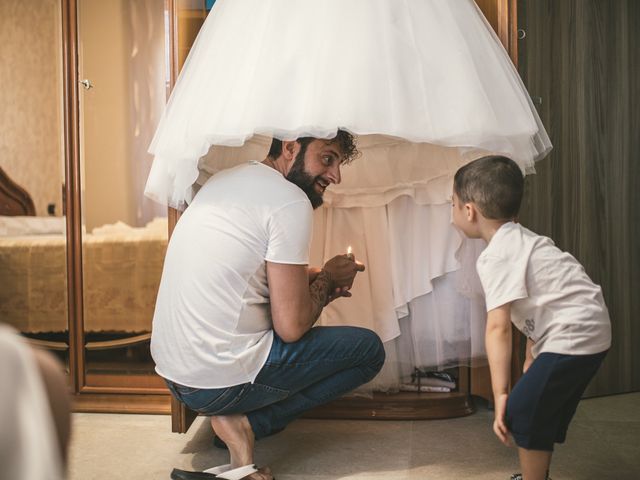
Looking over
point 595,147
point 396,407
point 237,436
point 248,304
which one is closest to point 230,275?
point 248,304

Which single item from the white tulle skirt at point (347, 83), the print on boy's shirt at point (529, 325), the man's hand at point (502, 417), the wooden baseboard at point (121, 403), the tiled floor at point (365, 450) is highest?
the white tulle skirt at point (347, 83)

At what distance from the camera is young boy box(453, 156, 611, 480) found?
1564 millimetres

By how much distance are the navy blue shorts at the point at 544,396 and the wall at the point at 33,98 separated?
70.4 inches

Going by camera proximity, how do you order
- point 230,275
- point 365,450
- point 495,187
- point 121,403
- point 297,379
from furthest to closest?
point 121,403 < point 365,450 < point 297,379 < point 230,275 < point 495,187

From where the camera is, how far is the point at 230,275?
1799 millimetres

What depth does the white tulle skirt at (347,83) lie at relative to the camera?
1.74 meters

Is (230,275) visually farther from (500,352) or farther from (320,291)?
(500,352)

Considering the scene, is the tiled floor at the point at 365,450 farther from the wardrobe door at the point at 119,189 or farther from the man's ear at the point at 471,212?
the man's ear at the point at 471,212

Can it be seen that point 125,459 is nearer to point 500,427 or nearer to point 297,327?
point 297,327

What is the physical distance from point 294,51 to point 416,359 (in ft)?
3.64

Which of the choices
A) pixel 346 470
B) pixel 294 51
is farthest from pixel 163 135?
pixel 346 470

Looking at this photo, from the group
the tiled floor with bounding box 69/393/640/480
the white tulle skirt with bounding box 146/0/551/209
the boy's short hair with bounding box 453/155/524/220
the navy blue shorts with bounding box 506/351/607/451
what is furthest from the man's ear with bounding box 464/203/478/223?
the tiled floor with bounding box 69/393/640/480

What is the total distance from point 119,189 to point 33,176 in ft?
1.09

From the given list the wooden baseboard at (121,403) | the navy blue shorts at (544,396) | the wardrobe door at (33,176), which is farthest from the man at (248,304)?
the wardrobe door at (33,176)
